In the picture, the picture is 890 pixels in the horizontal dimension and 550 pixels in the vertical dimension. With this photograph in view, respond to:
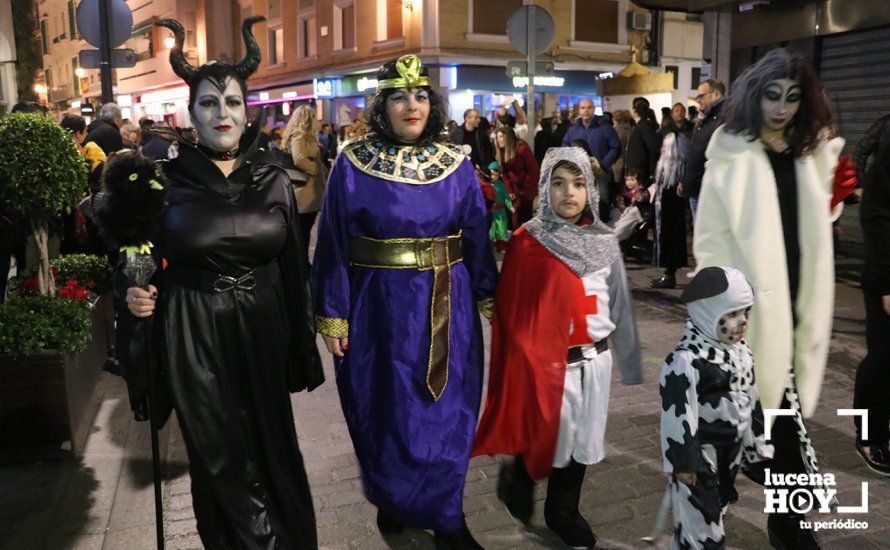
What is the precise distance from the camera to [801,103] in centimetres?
314

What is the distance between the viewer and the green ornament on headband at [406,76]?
3.29 meters

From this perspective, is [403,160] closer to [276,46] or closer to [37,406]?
[37,406]

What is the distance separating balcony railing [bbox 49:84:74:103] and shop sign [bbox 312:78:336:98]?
31.8 m

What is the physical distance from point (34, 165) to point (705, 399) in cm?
399

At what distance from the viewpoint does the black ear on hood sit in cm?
278

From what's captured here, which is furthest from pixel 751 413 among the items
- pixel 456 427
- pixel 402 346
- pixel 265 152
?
pixel 265 152

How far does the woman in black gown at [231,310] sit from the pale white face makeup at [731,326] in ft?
4.93

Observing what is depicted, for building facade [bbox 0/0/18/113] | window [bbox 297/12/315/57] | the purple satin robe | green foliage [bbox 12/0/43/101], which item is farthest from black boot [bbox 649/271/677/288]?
window [bbox 297/12/315/57]

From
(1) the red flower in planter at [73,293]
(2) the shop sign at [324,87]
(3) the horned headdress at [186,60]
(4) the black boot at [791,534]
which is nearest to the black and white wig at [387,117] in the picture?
(3) the horned headdress at [186,60]

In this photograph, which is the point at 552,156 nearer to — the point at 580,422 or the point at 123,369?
the point at 580,422

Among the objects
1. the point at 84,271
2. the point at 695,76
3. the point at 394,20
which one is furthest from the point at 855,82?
the point at 695,76

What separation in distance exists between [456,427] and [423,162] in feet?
3.64

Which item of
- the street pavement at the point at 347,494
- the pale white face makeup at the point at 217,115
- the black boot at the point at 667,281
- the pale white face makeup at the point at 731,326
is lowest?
the street pavement at the point at 347,494

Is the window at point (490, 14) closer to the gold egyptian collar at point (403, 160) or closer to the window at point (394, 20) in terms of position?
the window at point (394, 20)
